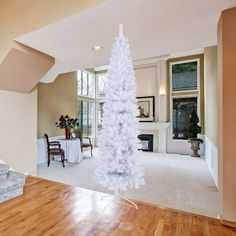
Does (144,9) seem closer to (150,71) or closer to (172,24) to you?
(172,24)

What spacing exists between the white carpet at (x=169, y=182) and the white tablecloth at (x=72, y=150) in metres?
0.24

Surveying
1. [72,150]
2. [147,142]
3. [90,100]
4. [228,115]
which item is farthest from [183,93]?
[228,115]

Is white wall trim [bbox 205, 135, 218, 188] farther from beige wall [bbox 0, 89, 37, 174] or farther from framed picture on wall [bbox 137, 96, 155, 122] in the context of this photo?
beige wall [bbox 0, 89, 37, 174]

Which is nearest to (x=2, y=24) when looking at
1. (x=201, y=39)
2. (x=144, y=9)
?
(x=144, y=9)

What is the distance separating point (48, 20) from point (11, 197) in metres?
2.51

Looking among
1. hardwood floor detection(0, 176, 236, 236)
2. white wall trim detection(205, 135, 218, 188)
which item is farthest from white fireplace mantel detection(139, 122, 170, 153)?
hardwood floor detection(0, 176, 236, 236)

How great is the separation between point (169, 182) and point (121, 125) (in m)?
2.35

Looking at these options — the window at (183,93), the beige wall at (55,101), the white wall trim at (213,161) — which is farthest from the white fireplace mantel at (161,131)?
the beige wall at (55,101)

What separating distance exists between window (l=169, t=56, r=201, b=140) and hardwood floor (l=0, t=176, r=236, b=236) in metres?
5.56

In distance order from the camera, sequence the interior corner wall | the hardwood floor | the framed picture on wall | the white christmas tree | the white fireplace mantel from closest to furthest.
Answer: the hardwood floor → the white christmas tree → the interior corner wall → the white fireplace mantel → the framed picture on wall

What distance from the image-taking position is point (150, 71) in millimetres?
7859

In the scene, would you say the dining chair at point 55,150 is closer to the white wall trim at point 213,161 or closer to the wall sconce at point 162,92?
the white wall trim at point 213,161

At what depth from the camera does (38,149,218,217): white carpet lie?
3.01 metres

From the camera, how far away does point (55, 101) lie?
6594mm
